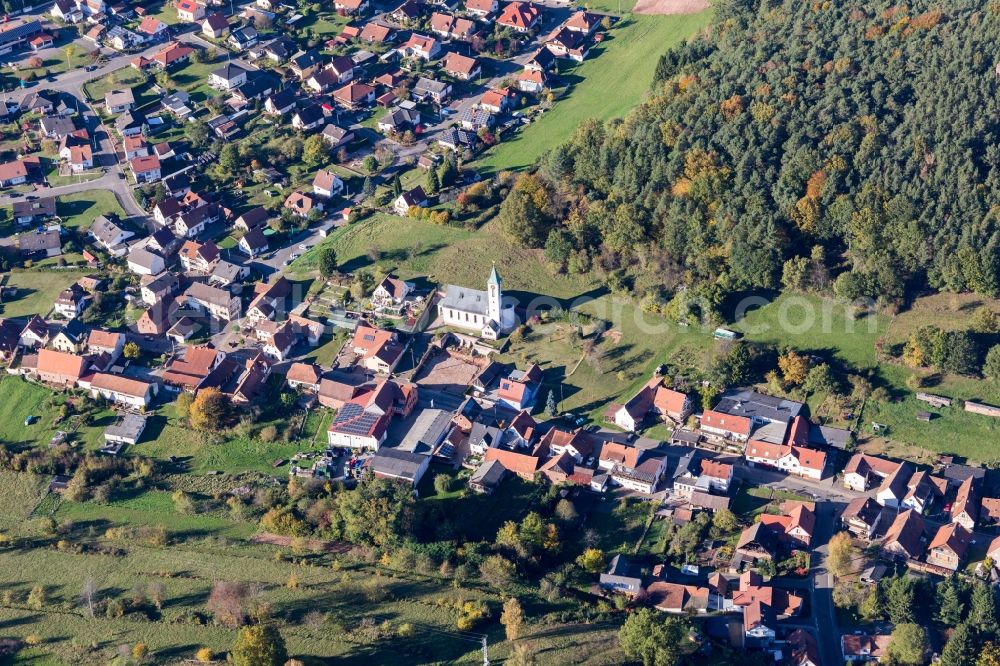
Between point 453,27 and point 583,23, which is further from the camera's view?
point 453,27

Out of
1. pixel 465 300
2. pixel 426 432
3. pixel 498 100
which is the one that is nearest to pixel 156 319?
pixel 465 300

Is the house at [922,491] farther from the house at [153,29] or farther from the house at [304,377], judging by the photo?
the house at [153,29]

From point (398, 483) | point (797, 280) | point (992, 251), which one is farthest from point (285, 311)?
point (992, 251)

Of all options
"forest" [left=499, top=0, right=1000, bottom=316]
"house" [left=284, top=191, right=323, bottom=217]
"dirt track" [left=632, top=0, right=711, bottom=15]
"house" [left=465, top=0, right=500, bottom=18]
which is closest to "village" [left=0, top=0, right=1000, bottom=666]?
"house" [left=465, top=0, right=500, bottom=18]

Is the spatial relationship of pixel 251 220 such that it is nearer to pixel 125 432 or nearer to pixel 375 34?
pixel 125 432

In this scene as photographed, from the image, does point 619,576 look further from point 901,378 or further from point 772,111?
point 772,111

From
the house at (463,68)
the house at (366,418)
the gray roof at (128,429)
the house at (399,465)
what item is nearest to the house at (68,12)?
the house at (463,68)

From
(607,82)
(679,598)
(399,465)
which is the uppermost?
(607,82)
